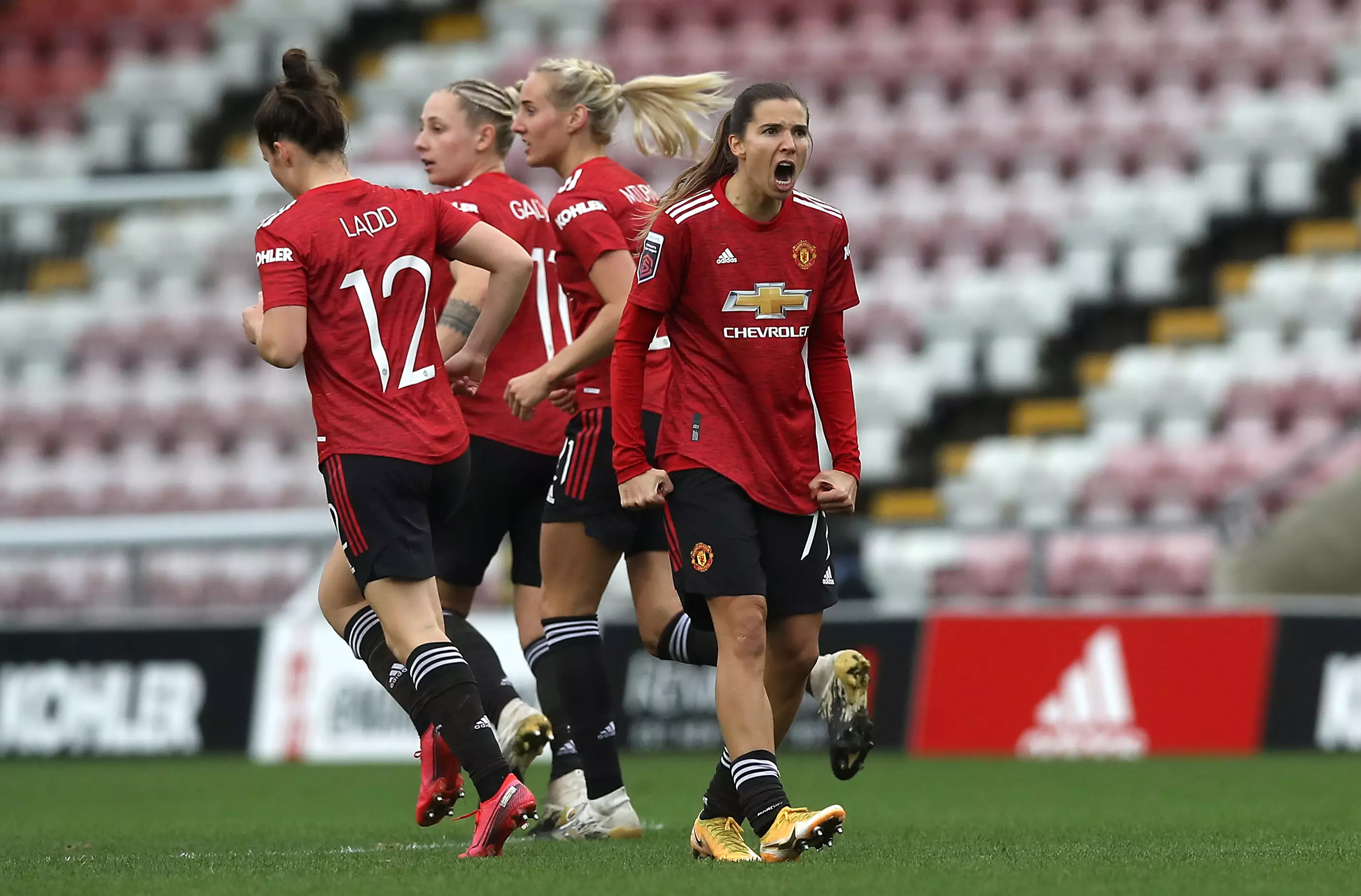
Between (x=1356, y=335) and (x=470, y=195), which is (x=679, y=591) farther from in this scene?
(x=1356, y=335)

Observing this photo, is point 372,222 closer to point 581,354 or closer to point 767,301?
point 581,354

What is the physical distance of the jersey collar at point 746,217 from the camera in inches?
196

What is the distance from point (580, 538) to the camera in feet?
19.0

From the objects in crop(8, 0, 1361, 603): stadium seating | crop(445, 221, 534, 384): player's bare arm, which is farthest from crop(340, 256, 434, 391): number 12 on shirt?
crop(8, 0, 1361, 603): stadium seating

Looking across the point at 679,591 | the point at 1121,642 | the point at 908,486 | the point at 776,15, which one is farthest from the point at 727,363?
the point at 776,15

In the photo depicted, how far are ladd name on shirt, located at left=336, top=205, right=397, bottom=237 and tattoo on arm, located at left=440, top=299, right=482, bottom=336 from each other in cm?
74

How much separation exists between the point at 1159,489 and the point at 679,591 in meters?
8.39

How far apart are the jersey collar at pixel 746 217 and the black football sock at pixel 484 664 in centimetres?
150

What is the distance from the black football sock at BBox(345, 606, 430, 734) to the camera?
5.15m

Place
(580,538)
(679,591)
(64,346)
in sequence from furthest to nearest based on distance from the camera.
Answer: (64,346) < (580,538) < (679,591)

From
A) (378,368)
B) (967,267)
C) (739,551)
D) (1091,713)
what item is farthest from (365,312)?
(967,267)

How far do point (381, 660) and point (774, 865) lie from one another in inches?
50.8

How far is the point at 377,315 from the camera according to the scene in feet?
16.6

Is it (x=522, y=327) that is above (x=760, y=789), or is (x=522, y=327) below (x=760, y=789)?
above
